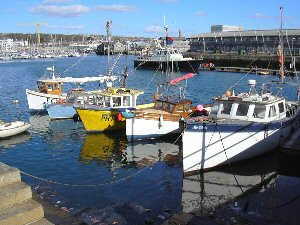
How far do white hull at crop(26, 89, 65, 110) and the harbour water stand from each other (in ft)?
24.4

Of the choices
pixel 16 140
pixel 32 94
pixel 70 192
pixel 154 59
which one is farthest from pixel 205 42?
pixel 70 192

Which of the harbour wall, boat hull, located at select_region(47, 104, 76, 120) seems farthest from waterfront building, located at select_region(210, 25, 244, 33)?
boat hull, located at select_region(47, 104, 76, 120)

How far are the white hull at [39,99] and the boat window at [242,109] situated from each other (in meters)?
18.8

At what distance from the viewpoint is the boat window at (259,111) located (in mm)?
16859

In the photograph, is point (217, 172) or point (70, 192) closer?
point (70, 192)

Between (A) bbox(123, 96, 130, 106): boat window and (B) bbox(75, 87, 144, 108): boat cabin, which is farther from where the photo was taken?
(A) bbox(123, 96, 130, 106): boat window

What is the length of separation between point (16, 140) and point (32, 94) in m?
10.00

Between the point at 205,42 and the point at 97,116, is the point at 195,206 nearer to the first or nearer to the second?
the point at 97,116

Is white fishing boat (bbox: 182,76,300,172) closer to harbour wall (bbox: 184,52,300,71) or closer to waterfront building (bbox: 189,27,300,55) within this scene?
harbour wall (bbox: 184,52,300,71)

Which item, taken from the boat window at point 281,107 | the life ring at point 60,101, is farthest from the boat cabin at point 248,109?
the life ring at point 60,101

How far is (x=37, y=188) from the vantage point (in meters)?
14.0

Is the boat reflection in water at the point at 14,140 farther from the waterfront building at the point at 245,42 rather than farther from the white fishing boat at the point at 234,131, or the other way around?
the waterfront building at the point at 245,42

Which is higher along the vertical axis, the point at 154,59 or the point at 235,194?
the point at 154,59

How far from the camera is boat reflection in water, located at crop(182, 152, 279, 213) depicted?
13.0m
